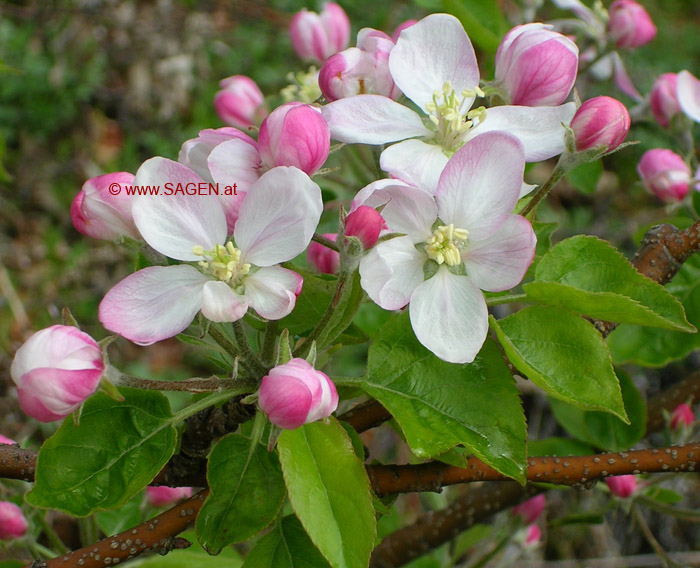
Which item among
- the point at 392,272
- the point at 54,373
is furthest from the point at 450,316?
the point at 54,373

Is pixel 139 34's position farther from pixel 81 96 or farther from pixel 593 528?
pixel 593 528

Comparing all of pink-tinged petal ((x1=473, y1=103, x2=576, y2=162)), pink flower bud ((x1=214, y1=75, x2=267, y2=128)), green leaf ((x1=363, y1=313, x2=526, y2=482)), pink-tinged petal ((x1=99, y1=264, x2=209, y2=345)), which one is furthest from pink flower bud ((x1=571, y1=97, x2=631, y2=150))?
pink flower bud ((x1=214, y1=75, x2=267, y2=128))

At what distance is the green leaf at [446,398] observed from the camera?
832 mm

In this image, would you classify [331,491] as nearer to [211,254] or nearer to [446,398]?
[446,398]

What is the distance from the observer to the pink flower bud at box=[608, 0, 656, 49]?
1.74m

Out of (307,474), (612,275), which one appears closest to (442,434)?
(307,474)

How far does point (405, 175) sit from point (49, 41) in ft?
10.4

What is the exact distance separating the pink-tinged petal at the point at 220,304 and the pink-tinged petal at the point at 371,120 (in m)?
0.27

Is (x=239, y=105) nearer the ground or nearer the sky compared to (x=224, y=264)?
nearer the ground

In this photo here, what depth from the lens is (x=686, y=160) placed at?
144 cm

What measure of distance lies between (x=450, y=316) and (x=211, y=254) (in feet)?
0.98

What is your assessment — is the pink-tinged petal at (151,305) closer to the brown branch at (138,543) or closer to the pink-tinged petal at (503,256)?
the brown branch at (138,543)

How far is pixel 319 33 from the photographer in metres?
1.74

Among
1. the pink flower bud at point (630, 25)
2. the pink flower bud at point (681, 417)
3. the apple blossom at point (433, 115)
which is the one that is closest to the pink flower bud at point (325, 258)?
the apple blossom at point (433, 115)
